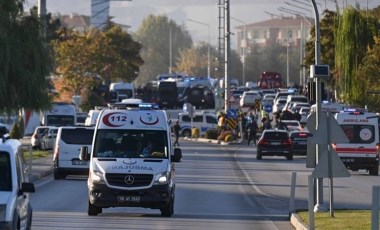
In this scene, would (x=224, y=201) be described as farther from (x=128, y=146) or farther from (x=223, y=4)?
(x=223, y=4)

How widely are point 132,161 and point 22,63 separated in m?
15.7

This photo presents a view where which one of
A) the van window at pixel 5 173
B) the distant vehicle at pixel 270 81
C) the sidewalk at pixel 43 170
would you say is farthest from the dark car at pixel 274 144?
the distant vehicle at pixel 270 81

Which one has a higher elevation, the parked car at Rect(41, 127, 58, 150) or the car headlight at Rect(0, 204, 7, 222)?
the car headlight at Rect(0, 204, 7, 222)

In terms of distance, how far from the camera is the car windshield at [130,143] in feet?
86.8

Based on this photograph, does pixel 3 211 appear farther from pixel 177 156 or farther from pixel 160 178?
pixel 177 156

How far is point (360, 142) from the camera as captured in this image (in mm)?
46938

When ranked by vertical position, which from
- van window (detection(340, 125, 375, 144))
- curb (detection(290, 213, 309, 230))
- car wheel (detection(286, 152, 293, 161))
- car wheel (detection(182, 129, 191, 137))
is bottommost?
car wheel (detection(182, 129, 191, 137))

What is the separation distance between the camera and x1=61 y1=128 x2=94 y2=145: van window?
41438 mm

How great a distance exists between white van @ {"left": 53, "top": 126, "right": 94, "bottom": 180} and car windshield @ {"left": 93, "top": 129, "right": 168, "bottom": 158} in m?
14.0

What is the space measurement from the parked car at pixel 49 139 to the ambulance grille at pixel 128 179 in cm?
3849

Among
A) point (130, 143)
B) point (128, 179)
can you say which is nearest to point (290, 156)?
point (130, 143)

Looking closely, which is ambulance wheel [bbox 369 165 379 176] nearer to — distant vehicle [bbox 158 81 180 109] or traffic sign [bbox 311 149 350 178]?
traffic sign [bbox 311 149 350 178]

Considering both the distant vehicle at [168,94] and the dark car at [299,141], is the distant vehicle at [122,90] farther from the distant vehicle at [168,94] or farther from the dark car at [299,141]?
the dark car at [299,141]

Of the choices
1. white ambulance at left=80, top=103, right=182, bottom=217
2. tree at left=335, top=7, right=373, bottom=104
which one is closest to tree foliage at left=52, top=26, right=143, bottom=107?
tree at left=335, top=7, right=373, bottom=104
